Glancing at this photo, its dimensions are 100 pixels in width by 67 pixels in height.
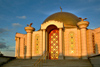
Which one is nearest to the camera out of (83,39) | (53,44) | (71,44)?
(83,39)

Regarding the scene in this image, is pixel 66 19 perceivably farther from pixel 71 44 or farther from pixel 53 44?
pixel 71 44

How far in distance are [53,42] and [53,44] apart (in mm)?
335

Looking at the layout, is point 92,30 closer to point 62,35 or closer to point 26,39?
point 62,35

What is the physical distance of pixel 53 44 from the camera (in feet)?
73.6

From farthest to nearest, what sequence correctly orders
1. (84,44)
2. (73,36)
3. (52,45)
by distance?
(52,45) < (73,36) < (84,44)

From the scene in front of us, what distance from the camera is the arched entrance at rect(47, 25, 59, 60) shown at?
22.0 m

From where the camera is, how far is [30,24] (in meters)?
23.2

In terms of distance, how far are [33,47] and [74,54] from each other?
23.0 ft

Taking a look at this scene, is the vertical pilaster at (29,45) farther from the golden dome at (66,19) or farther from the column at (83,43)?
the column at (83,43)

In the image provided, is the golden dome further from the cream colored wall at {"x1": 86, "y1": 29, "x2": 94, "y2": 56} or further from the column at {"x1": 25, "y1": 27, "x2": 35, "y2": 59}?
the column at {"x1": 25, "y1": 27, "x2": 35, "y2": 59}

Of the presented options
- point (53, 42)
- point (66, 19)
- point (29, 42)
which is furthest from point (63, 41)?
point (29, 42)

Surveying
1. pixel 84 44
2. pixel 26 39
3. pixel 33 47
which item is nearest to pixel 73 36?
pixel 84 44

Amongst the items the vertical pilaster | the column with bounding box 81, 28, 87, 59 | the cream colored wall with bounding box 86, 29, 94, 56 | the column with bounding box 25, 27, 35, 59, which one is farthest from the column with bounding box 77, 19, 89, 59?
the vertical pilaster

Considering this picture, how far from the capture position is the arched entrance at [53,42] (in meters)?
22.0
